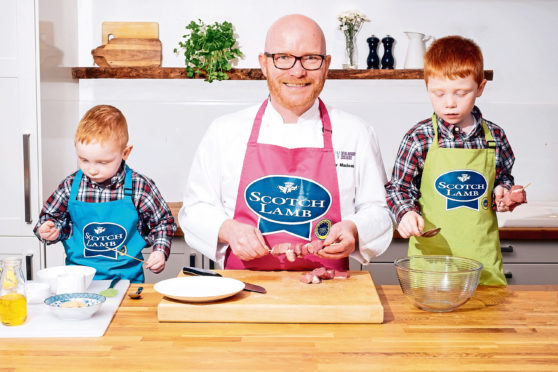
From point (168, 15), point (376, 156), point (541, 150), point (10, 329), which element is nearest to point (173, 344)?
point (10, 329)

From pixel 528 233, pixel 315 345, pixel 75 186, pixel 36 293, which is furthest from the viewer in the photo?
pixel 528 233

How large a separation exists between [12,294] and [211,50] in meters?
2.19

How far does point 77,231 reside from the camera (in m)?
2.08

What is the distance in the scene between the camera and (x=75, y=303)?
1.46m

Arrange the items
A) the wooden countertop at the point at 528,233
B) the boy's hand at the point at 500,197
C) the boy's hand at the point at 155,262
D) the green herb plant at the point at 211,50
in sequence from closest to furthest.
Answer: the boy's hand at the point at 155,262
the boy's hand at the point at 500,197
the wooden countertop at the point at 528,233
the green herb plant at the point at 211,50

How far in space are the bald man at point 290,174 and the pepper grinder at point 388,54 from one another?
1462mm

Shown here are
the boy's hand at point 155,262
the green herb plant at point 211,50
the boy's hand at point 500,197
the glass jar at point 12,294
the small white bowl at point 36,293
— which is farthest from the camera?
the green herb plant at point 211,50

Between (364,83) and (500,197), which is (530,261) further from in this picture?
(364,83)

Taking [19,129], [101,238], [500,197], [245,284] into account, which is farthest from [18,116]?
[500,197]

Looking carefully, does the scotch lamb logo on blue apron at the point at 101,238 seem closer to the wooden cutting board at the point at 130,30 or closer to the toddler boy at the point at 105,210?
the toddler boy at the point at 105,210

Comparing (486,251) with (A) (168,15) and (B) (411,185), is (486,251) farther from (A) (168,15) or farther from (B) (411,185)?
(A) (168,15)

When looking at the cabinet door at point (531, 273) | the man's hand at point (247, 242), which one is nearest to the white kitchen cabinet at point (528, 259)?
the cabinet door at point (531, 273)

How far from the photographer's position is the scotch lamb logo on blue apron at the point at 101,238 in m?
2.04

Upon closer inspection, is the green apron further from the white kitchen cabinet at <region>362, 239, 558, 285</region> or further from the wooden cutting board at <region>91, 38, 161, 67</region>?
the wooden cutting board at <region>91, 38, 161, 67</region>
